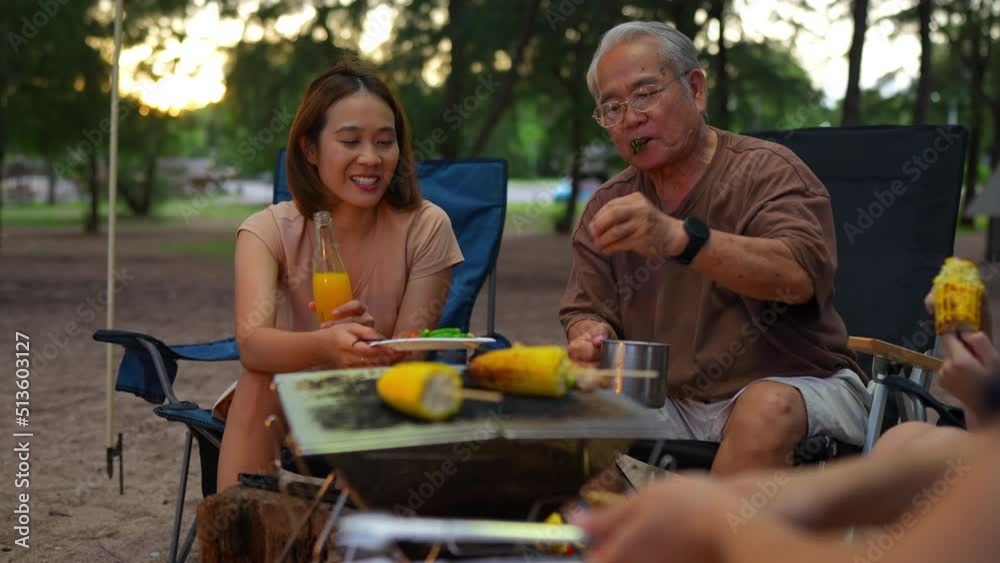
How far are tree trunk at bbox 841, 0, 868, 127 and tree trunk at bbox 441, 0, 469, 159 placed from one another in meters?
6.05

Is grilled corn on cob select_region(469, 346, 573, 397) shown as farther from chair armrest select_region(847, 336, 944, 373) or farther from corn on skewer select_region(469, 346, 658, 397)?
chair armrest select_region(847, 336, 944, 373)

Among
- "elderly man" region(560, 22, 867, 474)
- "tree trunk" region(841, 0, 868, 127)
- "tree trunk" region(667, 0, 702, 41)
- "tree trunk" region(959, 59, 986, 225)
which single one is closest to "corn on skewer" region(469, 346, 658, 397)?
"elderly man" region(560, 22, 867, 474)

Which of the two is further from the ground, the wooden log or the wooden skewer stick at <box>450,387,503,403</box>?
the wooden skewer stick at <box>450,387,503,403</box>

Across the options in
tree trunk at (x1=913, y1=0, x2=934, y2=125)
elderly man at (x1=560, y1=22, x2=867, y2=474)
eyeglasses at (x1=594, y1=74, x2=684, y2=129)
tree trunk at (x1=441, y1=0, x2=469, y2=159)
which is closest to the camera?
elderly man at (x1=560, y1=22, x2=867, y2=474)

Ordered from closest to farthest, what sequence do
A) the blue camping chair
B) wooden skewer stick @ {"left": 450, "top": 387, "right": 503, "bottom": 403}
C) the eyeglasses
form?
wooden skewer stick @ {"left": 450, "top": 387, "right": 503, "bottom": 403}, the eyeglasses, the blue camping chair

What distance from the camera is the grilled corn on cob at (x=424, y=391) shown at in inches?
69.1

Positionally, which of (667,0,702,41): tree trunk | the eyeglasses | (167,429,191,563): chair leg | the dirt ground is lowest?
the dirt ground

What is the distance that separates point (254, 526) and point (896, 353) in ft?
5.70

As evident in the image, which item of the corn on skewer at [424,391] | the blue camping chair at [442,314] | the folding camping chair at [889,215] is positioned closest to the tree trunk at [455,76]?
the blue camping chair at [442,314]

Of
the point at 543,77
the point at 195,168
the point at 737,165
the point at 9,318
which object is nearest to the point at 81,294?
the point at 9,318

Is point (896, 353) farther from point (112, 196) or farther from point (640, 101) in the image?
point (112, 196)

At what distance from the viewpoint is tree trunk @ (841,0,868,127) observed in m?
10.5

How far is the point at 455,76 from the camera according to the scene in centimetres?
1573

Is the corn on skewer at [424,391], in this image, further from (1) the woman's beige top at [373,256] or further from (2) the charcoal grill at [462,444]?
(1) the woman's beige top at [373,256]
